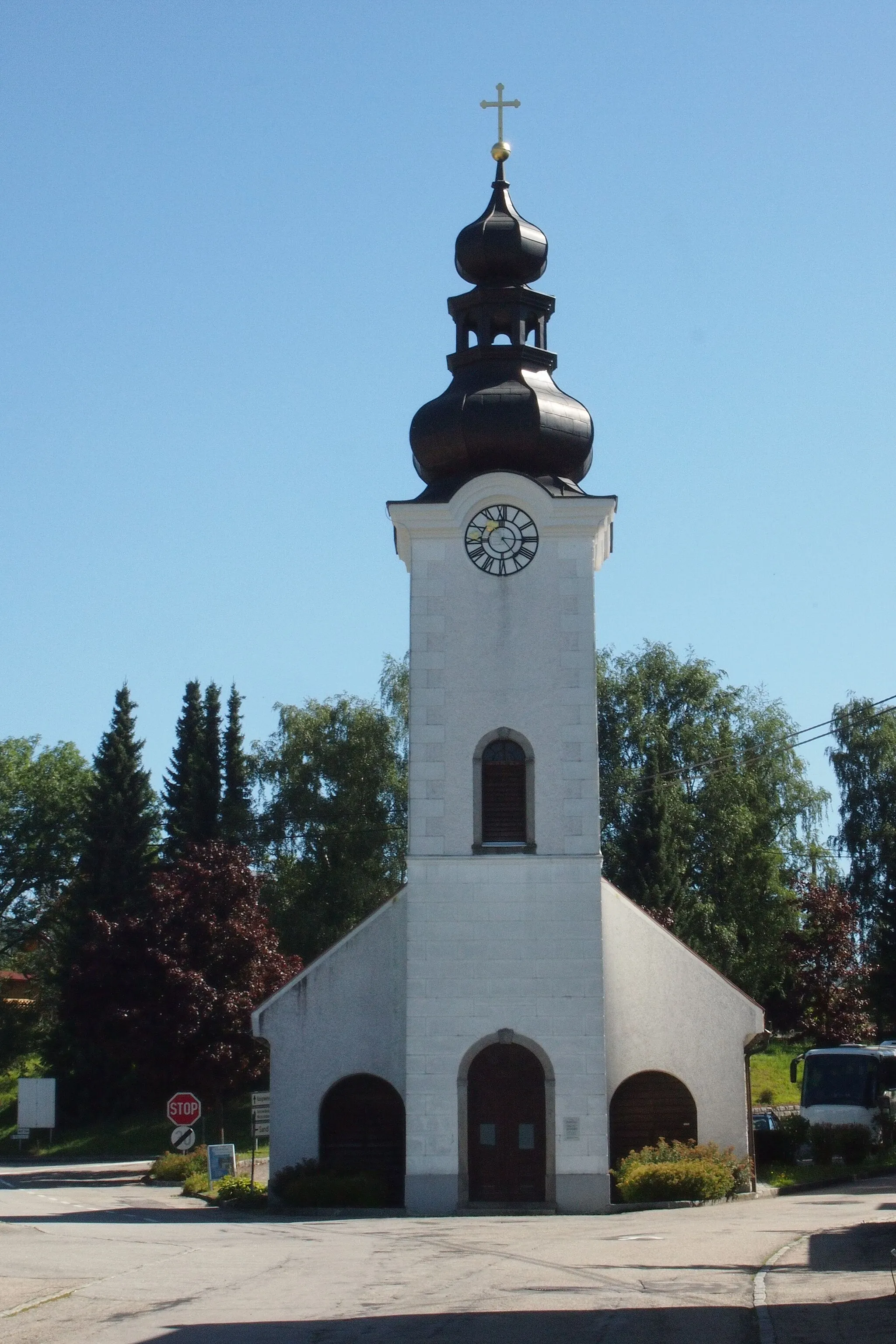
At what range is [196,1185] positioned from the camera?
29.8 metres

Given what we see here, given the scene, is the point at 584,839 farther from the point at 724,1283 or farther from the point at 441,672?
the point at 724,1283

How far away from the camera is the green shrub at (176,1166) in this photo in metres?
33.7

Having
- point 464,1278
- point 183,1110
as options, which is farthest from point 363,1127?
point 464,1278

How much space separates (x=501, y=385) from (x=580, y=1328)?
58.1 feet

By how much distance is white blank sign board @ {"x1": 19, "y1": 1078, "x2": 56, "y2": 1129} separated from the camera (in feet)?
161

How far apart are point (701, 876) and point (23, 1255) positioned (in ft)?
128

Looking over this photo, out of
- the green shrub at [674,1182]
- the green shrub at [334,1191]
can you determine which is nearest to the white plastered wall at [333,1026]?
the green shrub at [334,1191]

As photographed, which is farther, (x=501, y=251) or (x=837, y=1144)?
(x=837, y=1144)

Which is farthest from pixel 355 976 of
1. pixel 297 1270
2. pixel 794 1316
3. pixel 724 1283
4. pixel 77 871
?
pixel 77 871

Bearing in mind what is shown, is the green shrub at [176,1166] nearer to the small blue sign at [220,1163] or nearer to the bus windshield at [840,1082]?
the small blue sign at [220,1163]

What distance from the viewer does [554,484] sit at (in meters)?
27.1

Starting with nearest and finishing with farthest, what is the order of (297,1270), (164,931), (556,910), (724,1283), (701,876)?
(724,1283), (297,1270), (556,910), (164,931), (701,876)

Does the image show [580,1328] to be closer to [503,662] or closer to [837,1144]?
[503,662]

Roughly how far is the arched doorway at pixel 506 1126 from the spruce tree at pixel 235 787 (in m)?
31.0
